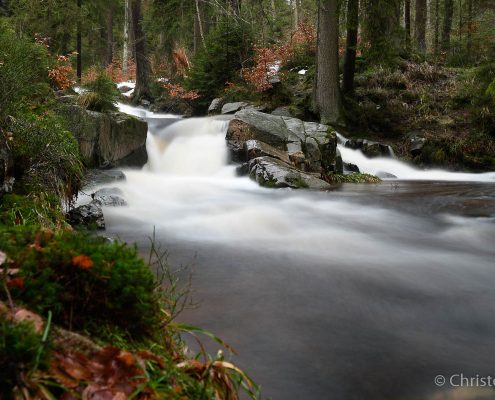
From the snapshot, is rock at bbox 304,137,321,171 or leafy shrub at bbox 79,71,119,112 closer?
leafy shrub at bbox 79,71,119,112

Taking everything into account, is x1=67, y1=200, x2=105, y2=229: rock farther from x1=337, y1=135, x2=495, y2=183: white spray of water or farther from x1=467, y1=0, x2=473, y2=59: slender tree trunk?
x1=467, y1=0, x2=473, y2=59: slender tree trunk

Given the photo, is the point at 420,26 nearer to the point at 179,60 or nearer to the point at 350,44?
the point at 350,44

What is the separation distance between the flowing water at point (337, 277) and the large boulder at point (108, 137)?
2.91 feet

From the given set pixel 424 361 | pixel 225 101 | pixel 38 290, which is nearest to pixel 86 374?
pixel 38 290

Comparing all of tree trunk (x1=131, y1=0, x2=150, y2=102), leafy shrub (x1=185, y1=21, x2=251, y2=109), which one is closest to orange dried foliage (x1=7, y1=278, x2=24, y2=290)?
leafy shrub (x1=185, y1=21, x2=251, y2=109)

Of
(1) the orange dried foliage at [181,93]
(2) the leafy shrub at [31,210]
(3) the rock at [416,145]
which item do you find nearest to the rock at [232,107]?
(1) the orange dried foliage at [181,93]

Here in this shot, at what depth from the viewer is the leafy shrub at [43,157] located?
5055mm

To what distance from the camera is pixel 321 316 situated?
3.76 metres

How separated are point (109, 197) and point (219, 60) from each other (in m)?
12.3

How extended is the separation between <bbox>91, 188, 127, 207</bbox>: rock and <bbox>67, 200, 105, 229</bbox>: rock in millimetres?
1439

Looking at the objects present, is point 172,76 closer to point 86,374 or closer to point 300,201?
point 300,201

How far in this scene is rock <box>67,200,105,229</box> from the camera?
585 centimetres

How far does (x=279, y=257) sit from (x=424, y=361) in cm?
246

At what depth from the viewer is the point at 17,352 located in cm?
145
